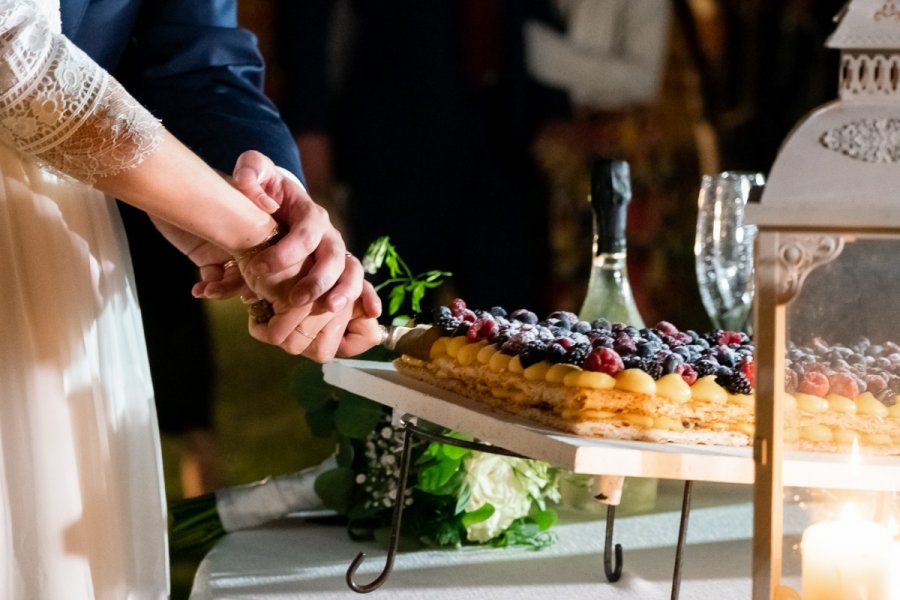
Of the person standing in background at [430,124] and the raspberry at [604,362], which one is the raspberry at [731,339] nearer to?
the raspberry at [604,362]

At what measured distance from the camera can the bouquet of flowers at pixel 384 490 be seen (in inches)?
41.0

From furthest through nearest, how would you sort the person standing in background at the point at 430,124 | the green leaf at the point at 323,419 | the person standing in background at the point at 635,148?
the person standing in background at the point at 635,148 → the person standing in background at the point at 430,124 → the green leaf at the point at 323,419

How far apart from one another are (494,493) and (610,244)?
0.37 metres

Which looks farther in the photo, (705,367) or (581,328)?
(581,328)

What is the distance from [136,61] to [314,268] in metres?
0.33

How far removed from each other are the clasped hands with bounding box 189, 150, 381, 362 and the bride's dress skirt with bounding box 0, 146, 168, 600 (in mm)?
99

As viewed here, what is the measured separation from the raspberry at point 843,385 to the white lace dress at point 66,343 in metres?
0.44

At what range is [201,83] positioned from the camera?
1.03 metres

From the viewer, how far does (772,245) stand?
54cm

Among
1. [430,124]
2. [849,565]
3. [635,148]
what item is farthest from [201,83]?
[635,148]

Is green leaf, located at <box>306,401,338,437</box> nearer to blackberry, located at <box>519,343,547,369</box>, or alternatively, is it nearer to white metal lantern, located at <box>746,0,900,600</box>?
blackberry, located at <box>519,343,547,369</box>

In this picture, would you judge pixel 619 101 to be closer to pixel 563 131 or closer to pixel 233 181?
pixel 563 131

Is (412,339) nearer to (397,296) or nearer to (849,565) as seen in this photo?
(397,296)

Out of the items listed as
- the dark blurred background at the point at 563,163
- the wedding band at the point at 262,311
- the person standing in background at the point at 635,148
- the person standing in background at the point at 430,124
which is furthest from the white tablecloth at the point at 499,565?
the person standing in background at the point at 635,148
